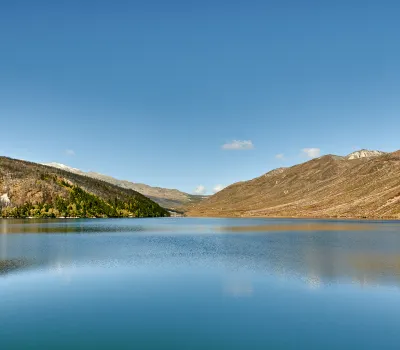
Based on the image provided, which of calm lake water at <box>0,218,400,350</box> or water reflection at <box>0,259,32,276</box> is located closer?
calm lake water at <box>0,218,400,350</box>

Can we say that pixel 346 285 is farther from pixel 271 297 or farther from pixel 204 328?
pixel 204 328

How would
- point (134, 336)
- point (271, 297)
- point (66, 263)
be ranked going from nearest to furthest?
point (134, 336) → point (271, 297) → point (66, 263)

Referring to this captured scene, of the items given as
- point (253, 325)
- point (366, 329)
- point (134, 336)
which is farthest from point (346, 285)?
point (134, 336)

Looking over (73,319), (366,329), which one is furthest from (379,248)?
(73,319)

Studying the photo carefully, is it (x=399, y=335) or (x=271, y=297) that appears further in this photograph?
(x=271, y=297)

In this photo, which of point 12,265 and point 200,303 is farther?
point 12,265

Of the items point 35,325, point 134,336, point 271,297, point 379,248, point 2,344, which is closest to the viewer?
point 2,344

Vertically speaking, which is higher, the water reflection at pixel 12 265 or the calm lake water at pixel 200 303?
the water reflection at pixel 12 265

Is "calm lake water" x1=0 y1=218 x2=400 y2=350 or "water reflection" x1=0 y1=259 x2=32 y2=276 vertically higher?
"water reflection" x1=0 y1=259 x2=32 y2=276

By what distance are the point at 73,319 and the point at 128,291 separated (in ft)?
28.7

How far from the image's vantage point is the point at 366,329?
78.6ft

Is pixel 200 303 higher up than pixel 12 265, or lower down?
lower down

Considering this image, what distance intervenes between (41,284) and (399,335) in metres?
29.5

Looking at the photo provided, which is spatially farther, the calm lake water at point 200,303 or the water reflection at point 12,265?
the water reflection at point 12,265
